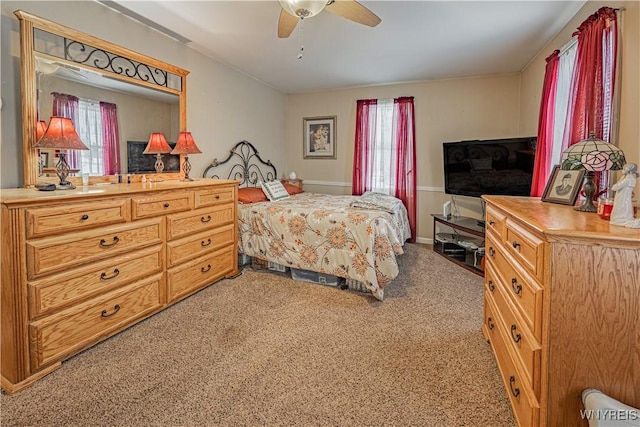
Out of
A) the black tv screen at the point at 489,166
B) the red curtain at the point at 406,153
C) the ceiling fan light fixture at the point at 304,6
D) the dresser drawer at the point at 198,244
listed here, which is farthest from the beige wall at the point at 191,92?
the black tv screen at the point at 489,166

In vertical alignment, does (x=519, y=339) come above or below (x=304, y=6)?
→ below

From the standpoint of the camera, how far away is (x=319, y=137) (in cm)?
555

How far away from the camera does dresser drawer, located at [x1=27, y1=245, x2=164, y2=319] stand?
68.1 inches

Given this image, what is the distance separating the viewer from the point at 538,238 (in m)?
1.20

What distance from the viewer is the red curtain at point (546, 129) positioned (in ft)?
9.70

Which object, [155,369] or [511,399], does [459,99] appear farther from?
[155,369]

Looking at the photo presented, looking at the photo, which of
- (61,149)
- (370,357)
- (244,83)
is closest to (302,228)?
(370,357)

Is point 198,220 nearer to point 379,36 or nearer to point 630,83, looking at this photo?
point 379,36

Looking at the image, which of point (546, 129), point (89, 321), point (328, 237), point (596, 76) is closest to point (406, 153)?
point (546, 129)

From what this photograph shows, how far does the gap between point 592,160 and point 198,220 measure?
2.80 meters

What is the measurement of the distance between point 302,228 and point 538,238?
228cm

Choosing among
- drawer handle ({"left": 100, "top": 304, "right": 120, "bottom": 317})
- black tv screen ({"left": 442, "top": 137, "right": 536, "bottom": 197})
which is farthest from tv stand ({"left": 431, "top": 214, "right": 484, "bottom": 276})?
drawer handle ({"left": 100, "top": 304, "right": 120, "bottom": 317})

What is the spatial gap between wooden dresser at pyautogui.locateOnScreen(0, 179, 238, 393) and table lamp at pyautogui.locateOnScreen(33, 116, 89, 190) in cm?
17

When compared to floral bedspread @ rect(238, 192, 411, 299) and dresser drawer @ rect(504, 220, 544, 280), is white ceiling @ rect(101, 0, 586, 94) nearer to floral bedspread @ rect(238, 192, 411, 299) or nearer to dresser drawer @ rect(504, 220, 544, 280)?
floral bedspread @ rect(238, 192, 411, 299)
